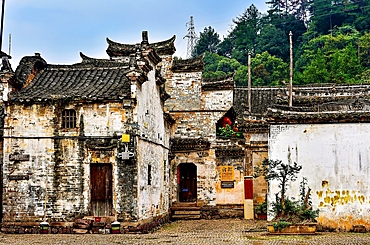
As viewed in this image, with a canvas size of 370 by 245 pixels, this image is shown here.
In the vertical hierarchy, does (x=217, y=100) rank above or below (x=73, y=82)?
above

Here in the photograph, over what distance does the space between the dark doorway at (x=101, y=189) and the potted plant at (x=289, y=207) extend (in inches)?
235

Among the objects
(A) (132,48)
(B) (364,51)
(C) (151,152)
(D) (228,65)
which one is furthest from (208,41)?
(C) (151,152)

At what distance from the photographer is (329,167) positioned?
19.7 m

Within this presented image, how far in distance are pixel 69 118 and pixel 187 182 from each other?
Answer: 34.7 feet

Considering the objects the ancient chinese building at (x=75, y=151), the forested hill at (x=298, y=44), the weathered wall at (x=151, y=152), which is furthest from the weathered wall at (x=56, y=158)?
the forested hill at (x=298, y=44)

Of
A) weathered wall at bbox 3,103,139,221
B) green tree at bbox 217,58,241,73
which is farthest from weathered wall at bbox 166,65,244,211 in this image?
green tree at bbox 217,58,241,73

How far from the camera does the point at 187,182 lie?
30.8 m

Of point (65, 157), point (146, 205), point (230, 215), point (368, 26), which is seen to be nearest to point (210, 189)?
point (230, 215)

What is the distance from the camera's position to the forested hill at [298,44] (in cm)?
5481

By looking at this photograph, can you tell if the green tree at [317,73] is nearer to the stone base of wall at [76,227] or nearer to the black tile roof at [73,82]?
the black tile roof at [73,82]

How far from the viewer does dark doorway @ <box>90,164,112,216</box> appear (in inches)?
846

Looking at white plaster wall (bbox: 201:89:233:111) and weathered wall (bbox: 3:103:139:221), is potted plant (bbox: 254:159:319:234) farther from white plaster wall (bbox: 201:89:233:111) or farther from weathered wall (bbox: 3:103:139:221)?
white plaster wall (bbox: 201:89:233:111)

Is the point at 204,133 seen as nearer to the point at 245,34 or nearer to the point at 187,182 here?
the point at 187,182

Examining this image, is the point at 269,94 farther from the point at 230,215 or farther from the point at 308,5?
the point at 308,5
